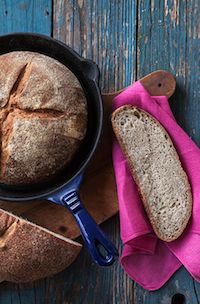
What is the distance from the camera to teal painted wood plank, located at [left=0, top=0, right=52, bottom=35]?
5.50ft

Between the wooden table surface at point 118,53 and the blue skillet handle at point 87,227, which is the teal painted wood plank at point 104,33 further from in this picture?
the blue skillet handle at point 87,227

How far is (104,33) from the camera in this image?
5.44 feet

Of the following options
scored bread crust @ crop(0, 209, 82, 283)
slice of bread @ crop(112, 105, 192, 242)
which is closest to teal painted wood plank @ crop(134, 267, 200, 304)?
slice of bread @ crop(112, 105, 192, 242)

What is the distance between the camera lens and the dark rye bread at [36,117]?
144 cm

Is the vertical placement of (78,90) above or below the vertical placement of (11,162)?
above

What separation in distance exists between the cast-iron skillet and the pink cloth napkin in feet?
0.21

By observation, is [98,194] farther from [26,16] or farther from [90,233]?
[26,16]

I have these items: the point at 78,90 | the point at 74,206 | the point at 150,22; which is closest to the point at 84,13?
the point at 150,22

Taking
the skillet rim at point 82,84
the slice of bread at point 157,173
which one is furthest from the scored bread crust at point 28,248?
the slice of bread at point 157,173

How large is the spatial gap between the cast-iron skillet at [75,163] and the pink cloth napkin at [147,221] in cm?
6

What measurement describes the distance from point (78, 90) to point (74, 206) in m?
0.26

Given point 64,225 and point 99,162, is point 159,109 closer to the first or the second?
A: point 99,162

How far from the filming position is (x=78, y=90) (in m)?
1.50

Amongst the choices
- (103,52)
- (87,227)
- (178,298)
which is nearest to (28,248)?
(87,227)
